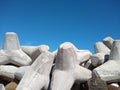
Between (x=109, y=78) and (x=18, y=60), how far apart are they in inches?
62.8

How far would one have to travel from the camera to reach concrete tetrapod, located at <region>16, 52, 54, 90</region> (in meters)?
2.97

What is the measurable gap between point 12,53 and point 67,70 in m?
1.31

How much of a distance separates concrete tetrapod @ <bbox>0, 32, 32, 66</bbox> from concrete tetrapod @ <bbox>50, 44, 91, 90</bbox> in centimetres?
92

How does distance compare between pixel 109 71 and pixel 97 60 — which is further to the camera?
pixel 97 60

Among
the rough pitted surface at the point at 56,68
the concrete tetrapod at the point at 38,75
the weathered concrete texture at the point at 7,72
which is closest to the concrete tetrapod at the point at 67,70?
the rough pitted surface at the point at 56,68

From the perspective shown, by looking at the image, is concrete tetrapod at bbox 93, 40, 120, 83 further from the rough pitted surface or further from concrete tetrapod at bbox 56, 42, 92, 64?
concrete tetrapod at bbox 56, 42, 92, 64

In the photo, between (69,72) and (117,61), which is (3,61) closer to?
(69,72)

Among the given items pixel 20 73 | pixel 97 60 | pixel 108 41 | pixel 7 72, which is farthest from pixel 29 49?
pixel 108 41

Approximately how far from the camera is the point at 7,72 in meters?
3.78

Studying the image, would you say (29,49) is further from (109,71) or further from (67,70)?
(109,71)

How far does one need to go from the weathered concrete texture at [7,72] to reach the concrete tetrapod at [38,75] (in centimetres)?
61

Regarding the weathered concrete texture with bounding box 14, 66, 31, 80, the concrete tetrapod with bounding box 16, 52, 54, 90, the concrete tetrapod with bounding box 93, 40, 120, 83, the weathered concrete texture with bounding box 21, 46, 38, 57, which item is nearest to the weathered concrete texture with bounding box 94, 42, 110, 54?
the concrete tetrapod with bounding box 93, 40, 120, 83

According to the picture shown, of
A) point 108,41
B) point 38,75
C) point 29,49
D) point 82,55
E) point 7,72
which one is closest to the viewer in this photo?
point 38,75

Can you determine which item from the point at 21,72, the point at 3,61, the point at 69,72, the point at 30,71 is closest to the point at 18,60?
the point at 3,61
